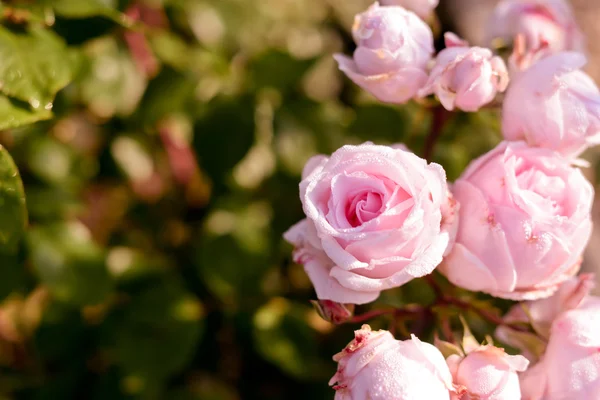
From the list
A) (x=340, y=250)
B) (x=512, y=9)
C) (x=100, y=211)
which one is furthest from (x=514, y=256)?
(x=100, y=211)

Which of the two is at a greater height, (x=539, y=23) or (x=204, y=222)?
(x=539, y=23)

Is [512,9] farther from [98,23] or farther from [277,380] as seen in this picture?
[277,380]

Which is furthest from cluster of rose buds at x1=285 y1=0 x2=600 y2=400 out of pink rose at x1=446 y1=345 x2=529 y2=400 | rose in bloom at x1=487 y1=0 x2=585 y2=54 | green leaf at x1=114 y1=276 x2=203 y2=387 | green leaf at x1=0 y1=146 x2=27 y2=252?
green leaf at x1=114 y1=276 x2=203 y2=387

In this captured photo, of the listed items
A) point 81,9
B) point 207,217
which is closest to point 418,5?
point 81,9

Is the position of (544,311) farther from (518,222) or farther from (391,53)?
(391,53)

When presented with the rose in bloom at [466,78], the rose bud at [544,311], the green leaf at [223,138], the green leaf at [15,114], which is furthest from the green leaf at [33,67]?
the rose bud at [544,311]

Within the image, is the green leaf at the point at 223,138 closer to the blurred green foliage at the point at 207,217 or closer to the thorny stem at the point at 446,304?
the blurred green foliage at the point at 207,217
